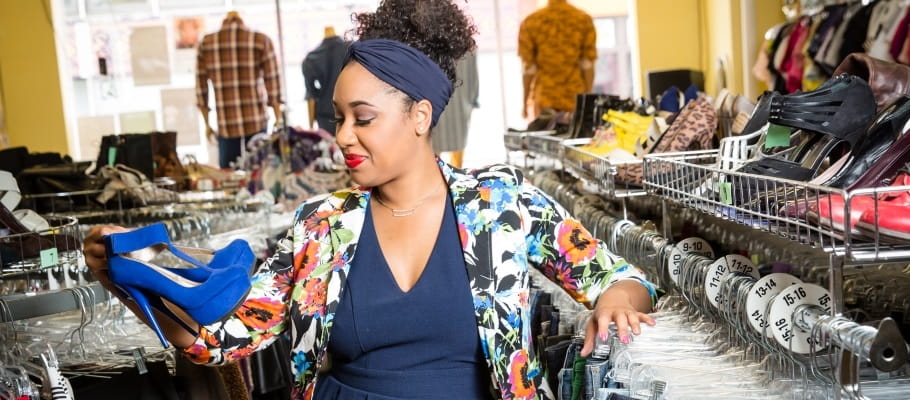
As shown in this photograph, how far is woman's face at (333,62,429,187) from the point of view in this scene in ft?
6.74

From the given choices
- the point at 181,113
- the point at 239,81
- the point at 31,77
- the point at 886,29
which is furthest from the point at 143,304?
the point at 31,77

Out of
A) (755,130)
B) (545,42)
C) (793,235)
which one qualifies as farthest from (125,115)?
(793,235)

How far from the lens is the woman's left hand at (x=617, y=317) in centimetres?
182

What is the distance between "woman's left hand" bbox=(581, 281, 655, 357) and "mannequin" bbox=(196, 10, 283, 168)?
722 centimetres

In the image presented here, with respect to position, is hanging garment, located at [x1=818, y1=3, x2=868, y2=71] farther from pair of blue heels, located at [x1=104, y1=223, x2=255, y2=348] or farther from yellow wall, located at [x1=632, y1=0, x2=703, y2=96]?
pair of blue heels, located at [x1=104, y1=223, x2=255, y2=348]

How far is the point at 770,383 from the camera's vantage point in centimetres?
192

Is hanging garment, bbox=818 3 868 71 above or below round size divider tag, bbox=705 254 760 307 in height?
above

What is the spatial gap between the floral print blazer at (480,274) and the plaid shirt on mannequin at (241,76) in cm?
A: 689

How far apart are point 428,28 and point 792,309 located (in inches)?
38.3

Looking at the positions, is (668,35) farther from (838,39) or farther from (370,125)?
(370,125)

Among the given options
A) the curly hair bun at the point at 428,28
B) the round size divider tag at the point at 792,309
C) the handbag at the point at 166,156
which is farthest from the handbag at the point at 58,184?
the round size divider tag at the point at 792,309

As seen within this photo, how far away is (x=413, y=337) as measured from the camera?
2041 mm

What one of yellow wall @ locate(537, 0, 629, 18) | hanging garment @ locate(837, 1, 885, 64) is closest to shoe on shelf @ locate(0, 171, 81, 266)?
hanging garment @ locate(837, 1, 885, 64)

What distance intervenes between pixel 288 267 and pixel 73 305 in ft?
2.36
